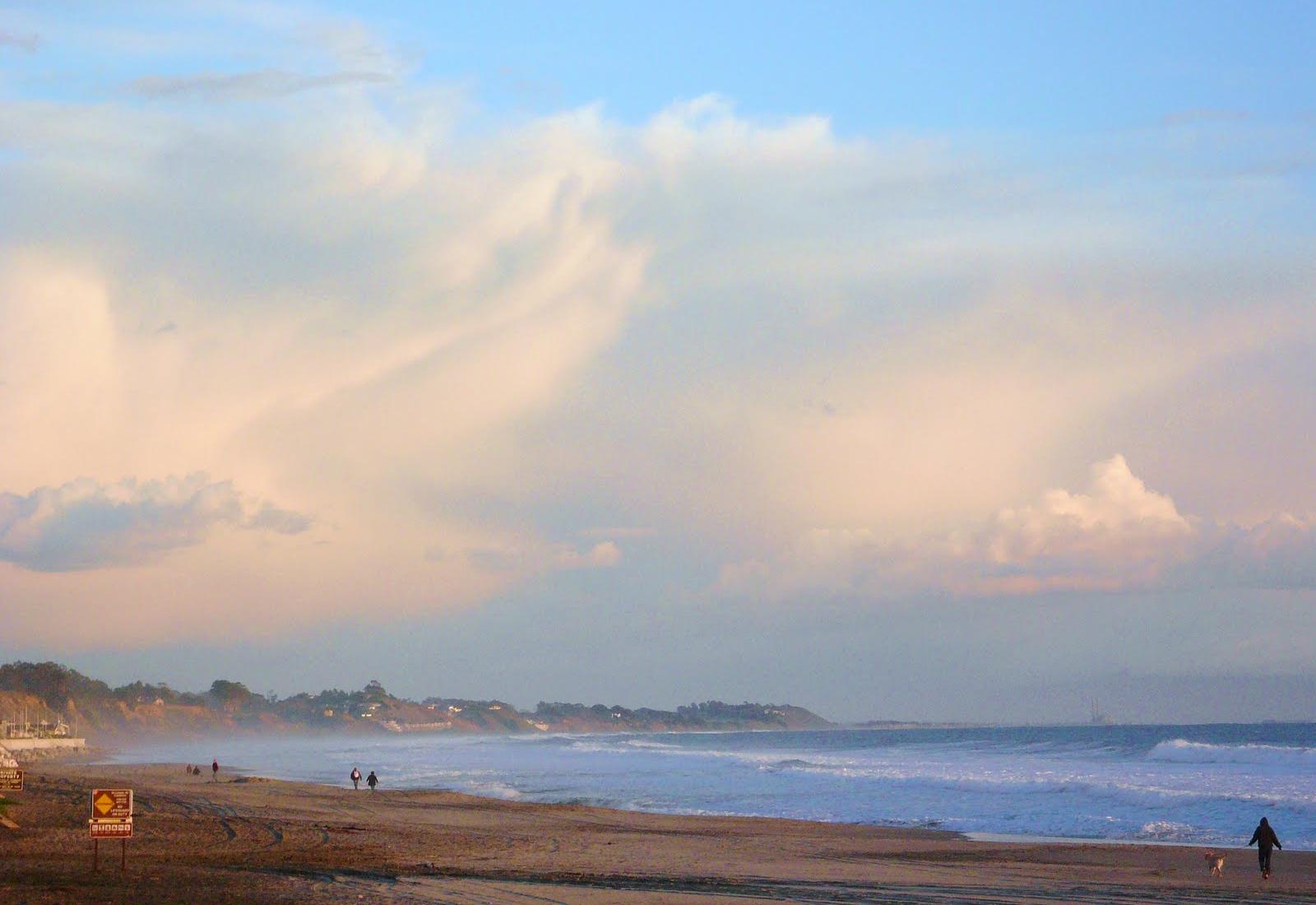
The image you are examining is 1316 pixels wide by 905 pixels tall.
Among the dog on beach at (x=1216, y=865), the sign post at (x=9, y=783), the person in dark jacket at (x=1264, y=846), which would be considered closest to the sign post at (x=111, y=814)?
the sign post at (x=9, y=783)

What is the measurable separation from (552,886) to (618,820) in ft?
52.9

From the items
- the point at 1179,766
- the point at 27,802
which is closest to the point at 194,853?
the point at 27,802

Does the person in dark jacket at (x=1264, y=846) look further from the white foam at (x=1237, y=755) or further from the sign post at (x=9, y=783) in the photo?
the white foam at (x=1237, y=755)

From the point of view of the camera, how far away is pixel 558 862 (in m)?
23.7

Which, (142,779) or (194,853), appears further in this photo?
(142,779)

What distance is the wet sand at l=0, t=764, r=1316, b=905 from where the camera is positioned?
18.3 m

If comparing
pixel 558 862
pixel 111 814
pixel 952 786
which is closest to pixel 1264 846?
pixel 558 862

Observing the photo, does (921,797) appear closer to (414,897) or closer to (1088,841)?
(1088,841)

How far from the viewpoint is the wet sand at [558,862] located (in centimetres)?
1827

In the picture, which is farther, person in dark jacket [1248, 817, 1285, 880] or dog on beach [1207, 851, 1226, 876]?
dog on beach [1207, 851, 1226, 876]

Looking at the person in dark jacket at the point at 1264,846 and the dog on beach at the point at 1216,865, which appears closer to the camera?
the person in dark jacket at the point at 1264,846

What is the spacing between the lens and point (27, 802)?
1280 inches

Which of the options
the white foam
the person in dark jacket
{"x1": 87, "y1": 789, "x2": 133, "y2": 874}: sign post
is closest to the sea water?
the white foam

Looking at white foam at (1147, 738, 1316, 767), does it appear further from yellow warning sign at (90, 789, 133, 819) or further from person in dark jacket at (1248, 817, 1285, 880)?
yellow warning sign at (90, 789, 133, 819)
